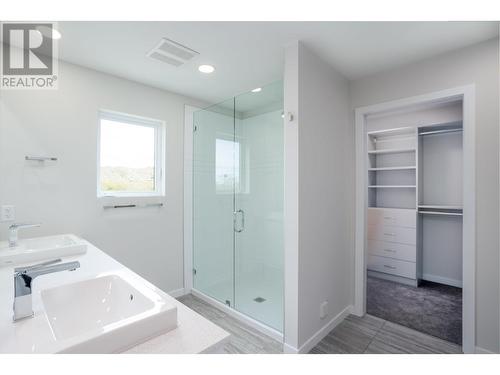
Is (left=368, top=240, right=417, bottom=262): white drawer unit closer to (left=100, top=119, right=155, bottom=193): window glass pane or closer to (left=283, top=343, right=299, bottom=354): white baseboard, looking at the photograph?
(left=283, top=343, right=299, bottom=354): white baseboard

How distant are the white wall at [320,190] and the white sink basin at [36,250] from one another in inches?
60.0

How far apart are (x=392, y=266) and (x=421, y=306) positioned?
809 mm

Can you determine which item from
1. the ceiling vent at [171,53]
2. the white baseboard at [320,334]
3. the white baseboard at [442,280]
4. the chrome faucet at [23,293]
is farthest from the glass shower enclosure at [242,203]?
the white baseboard at [442,280]

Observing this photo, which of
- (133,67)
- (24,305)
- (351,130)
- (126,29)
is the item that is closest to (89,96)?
(133,67)

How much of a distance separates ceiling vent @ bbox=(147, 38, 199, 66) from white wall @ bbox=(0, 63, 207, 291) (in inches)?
27.0

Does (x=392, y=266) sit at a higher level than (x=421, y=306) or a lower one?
higher

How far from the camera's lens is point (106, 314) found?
3.86 feet

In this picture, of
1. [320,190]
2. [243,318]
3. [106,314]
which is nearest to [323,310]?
[243,318]

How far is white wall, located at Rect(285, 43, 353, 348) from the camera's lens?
1910mm

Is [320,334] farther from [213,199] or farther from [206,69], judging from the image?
[206,69]

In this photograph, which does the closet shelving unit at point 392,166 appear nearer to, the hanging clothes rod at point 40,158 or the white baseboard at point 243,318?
the white baseboard at point 243,318

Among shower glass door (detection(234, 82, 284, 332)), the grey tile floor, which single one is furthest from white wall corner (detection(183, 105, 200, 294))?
the grey tile floor

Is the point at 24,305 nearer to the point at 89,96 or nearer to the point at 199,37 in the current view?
the point at 199,37
